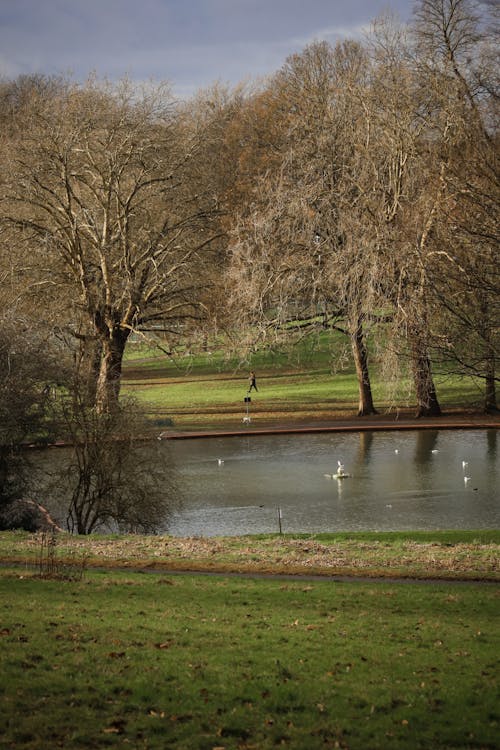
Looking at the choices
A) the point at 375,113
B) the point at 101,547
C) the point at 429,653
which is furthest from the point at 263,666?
the point at 375,113

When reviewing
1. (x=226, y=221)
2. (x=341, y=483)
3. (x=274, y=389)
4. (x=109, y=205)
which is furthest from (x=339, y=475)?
(x=274, y=389)

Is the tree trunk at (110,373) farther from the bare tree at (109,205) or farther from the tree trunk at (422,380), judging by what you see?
the tree trunk at (422,380)

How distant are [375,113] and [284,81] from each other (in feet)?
60.6

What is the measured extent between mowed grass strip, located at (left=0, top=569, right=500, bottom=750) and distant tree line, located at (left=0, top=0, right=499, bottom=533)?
39.6 ft

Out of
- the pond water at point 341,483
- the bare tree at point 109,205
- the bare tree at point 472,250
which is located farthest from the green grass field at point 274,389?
the bare tree at point 472,250

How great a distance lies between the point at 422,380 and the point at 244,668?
78.4 feet

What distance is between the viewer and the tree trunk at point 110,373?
23.3 meters

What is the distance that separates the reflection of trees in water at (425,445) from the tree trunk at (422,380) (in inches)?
38.1

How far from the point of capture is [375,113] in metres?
35.0

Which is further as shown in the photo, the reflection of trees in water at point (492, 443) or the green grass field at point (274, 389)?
the green grass field at point (274, 389)

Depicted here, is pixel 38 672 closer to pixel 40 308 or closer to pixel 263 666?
pixel 263 666

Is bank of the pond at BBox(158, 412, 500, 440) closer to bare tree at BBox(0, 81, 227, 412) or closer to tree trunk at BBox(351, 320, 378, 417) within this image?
tree trunk at BBox(351, 320, 378, 417)

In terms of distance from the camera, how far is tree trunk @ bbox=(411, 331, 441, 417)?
2034 centimetres

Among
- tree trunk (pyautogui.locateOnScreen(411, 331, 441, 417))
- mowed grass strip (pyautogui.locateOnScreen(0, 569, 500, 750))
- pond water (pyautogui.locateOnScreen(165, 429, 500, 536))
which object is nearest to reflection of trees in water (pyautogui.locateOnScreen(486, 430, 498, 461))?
pond water (pyautogui.locateOnScreen(165, 429, 500, 536))
